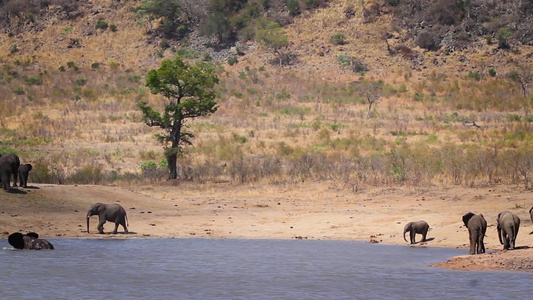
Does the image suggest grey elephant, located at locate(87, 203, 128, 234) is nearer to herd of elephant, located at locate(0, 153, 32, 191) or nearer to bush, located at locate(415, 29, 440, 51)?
herd of elephant, located at locate(0, 153, 32, 191)

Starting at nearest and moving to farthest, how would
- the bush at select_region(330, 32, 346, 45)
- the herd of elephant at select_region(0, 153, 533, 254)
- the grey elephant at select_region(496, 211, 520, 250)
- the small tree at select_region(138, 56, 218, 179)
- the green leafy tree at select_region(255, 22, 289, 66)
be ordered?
the grey elephant at select_region(496, 211, 520, 250) → the herd of elephant at select_region(0, 153, 533, 254) → the small tree at select_region(138, 56, 218, 179) → the green leafy tree at select_region(255, 22, 289, 66) → the bush at select_region(330, 32, 346, 45)

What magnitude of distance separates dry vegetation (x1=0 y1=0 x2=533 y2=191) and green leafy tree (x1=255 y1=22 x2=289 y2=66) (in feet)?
Result: 3.84

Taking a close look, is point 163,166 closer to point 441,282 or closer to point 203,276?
point 203,276

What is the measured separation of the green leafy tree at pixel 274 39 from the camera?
220 feet

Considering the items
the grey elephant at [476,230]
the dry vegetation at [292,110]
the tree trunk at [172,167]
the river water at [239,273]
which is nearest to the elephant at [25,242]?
the river water at [239,273]

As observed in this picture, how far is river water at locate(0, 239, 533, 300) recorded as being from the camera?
1234 centimetres

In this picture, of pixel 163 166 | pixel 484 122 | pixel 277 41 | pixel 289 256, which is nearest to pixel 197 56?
pixel 277 41

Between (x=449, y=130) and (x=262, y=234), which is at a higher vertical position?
(x=449, y=130)

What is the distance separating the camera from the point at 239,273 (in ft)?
46.8

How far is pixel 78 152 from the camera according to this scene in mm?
35500

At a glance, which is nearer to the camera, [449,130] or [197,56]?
[449,130]

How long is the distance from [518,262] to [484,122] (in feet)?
107

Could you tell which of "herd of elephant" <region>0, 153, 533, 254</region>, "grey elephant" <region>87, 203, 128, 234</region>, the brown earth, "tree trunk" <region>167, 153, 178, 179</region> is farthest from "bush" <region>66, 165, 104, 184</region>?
"grey elephant" <region>87, 203, 128, 234</region>

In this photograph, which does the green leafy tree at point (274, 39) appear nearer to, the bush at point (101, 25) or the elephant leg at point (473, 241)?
the bush at point (101, 25)
